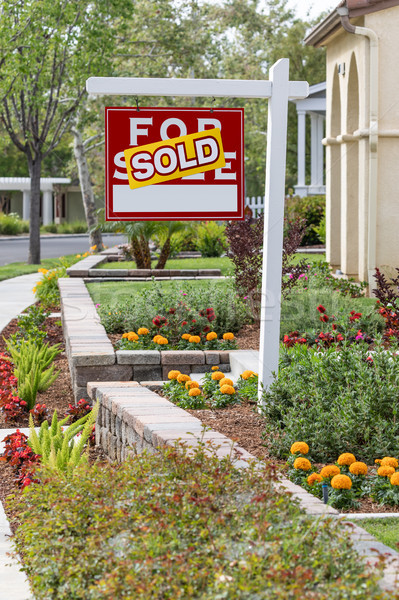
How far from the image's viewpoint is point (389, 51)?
1066cm

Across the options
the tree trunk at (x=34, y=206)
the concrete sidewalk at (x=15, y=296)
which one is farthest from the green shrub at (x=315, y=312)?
the tree trunk at (x=34, y=206)

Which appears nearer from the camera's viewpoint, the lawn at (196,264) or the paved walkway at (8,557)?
the paved walkway at (8,557)

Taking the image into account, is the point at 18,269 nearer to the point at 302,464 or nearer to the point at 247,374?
the point at 247,374

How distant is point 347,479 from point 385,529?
1.31 ft

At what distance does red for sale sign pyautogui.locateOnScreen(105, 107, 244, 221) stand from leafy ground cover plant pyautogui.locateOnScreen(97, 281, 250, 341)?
2.44 meters

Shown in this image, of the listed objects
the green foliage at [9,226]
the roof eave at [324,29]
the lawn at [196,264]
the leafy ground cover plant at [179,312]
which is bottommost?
the leafy ground cover plant at [179,312]

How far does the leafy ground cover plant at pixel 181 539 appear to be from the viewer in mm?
2555

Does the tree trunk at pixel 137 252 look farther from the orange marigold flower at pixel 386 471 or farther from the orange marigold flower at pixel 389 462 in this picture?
the orange marigold flower at pixel 386 471

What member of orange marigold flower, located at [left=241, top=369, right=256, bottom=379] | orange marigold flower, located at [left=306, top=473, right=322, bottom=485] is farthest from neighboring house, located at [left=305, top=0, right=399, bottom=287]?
orange marigold flower, located at [left=306, top=473, right=322, bottom=485]

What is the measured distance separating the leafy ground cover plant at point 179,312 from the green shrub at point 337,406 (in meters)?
2.57

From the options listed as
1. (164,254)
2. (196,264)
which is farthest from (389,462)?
(196,264)

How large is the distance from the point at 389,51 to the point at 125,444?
753cm

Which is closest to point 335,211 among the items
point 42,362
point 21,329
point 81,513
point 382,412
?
point 21,329

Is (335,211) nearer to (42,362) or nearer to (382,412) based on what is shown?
(42,362)
